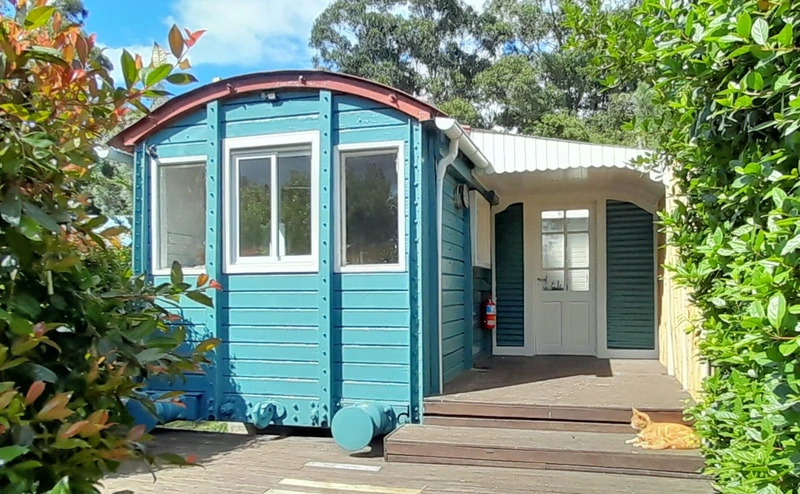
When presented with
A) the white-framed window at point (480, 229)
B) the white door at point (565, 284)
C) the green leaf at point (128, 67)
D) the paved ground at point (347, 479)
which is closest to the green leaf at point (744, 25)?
the green leaf at point (128, 67)

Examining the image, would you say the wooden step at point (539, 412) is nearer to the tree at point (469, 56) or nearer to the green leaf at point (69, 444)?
the green leaf at point (69, 444)

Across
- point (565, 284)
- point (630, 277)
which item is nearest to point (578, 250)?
point (565, 284)

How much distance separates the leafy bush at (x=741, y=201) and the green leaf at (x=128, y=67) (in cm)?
130

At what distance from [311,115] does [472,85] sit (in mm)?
16007

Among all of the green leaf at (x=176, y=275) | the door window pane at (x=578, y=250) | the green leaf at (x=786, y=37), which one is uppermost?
the green leaf at (x=786, y=37)

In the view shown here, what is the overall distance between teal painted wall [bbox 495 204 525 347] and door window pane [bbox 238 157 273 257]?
3.52 metres

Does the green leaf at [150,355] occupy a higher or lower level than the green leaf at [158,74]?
lower

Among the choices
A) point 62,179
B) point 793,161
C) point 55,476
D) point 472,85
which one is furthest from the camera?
point 472,85

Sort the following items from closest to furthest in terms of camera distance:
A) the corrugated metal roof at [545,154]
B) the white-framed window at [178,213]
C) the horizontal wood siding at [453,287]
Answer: the horizontal wood siding at [453,287]
the white-framed window at [178,213]
the corrugated metal roof at [545,154]

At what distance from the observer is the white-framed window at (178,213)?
569 cm

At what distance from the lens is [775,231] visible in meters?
1.32

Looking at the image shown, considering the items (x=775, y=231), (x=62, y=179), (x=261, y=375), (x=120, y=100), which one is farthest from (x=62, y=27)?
(x=261, y=375)

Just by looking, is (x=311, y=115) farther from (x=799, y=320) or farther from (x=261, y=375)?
(x=799, y=320)

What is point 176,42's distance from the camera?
121 cm
